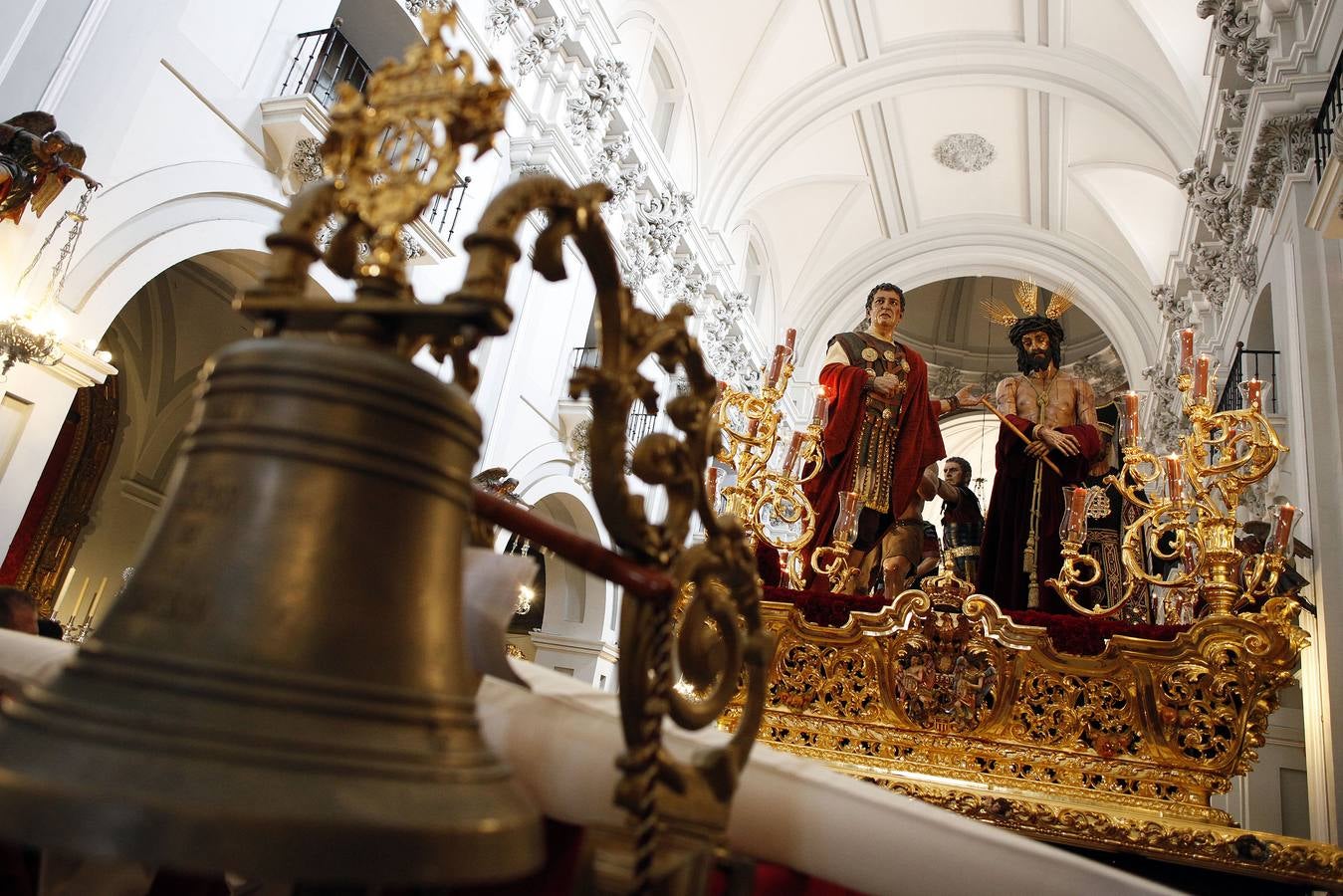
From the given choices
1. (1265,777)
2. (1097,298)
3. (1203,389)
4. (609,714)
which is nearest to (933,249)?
(1097,298)

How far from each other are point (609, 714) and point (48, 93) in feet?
20.4

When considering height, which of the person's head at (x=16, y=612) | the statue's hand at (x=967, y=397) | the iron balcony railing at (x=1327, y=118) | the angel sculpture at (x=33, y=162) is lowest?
the person's head at (x=16, y=612)

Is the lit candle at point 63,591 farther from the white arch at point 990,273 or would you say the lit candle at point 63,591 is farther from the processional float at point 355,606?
the white arch at point 990,273

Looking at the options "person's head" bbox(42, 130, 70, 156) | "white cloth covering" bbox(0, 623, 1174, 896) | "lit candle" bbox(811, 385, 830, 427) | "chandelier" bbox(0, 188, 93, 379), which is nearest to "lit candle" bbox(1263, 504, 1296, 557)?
"lit candle" bbox(811, 385, 830, 427)

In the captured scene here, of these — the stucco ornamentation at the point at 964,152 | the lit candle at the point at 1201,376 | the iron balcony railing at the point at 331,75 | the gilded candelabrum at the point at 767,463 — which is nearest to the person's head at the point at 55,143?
the iron balcony railing at the point at 331,75

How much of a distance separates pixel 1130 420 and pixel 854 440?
4.14 feet

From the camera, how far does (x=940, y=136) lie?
16.6 meters

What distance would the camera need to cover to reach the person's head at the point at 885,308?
5316 mm

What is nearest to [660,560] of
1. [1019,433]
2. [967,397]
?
[967,397]

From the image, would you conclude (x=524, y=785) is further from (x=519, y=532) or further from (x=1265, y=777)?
(x=1265, y=777)

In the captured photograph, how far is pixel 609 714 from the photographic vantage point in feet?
3.16

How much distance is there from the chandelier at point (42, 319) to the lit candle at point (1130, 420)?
5.65 m

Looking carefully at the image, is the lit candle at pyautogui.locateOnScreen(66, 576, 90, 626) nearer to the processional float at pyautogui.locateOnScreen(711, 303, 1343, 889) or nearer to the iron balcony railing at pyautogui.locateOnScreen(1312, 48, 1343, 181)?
the processional float at pyautogui.locateOnScreen(711, 303, 1343, 889)

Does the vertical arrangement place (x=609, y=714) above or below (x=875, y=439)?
below
